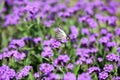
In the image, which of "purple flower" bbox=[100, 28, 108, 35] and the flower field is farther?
"purple flower" bbox=[100, 28, 108, 35]

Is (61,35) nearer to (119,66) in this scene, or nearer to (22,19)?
(119,66)

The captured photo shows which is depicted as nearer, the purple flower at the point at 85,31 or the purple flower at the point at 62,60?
the purple flower at the point at 62,60

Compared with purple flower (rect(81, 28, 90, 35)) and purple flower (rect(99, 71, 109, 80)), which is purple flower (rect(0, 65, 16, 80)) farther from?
purple flower (rect(81, 28, 90, 35))

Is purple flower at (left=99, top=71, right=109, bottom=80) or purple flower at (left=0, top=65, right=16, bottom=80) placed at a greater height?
purple flower at (left=0, top=65, right=16, bottom=80)

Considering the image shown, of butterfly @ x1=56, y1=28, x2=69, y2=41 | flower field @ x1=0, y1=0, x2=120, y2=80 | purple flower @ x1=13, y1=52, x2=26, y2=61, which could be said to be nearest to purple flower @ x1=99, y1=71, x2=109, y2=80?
flower field @ x1=0, y1=0, x2=120, y2=80

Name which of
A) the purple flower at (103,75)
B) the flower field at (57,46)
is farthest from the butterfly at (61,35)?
the purple flower at (103,75)

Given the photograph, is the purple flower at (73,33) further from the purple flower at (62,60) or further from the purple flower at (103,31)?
the purple flower at (62,60)

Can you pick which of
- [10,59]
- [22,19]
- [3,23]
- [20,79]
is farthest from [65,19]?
[20,79]

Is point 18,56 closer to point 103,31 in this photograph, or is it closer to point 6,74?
point 6,74
